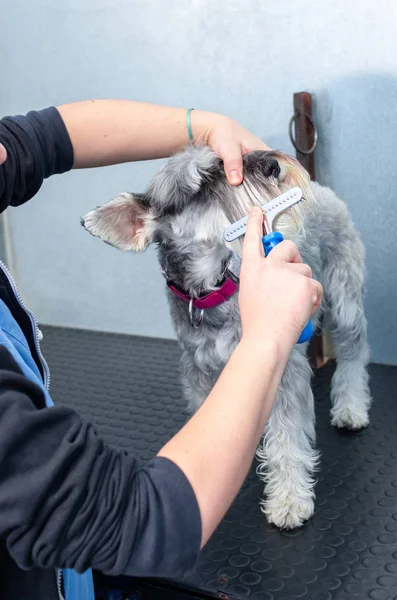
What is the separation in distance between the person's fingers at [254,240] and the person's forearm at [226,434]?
143mm

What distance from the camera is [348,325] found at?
2170mm

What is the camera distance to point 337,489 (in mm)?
1833

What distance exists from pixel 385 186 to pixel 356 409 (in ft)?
2.43

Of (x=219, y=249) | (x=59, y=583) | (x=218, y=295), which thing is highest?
(x=219, y=249)

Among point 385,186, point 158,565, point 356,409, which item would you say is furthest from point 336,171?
point 158,565

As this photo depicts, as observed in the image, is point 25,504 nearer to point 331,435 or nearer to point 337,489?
point 337,489

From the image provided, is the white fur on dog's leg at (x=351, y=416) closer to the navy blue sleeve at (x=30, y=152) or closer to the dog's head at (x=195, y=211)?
the dog's head at (x=195, y=211)

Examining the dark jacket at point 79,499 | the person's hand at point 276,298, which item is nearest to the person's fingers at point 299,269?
the person's hand at point 276,298

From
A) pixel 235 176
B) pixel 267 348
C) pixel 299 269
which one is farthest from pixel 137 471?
pixel 235 176

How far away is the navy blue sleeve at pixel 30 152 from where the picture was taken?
1.37 m

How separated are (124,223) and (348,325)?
0.90 meters

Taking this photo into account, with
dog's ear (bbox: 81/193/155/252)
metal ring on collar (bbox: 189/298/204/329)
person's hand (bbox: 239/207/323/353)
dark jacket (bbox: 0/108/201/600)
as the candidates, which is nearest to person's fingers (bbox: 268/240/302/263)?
person's hand (bbox: 239/207/323/353)

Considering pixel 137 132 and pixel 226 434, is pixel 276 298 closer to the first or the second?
pixel 226 434

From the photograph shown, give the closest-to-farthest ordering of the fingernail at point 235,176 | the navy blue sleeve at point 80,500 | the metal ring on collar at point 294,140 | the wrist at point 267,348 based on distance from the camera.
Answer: the navy blue sleeve at point 80,500 → the wrist at point 267,348 → the fingernail at point 235,176 → the metal ring on collar at point 294,140
